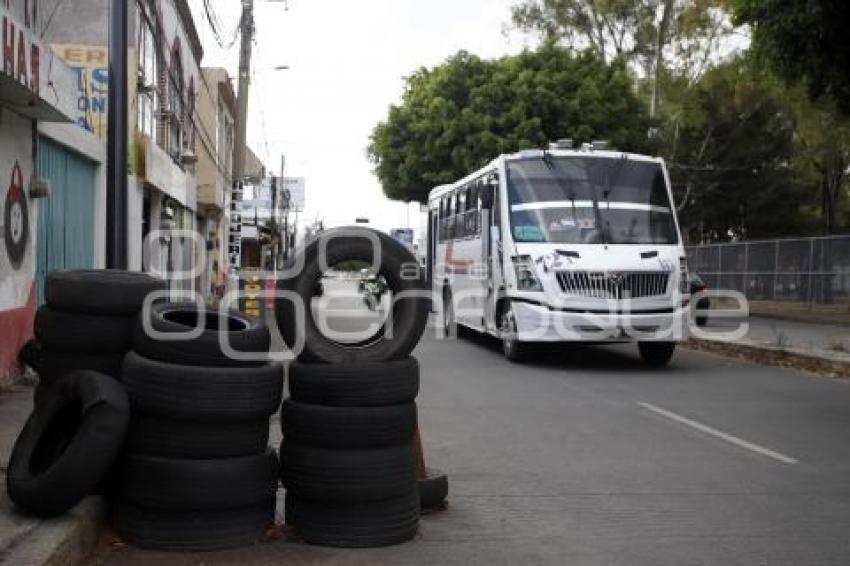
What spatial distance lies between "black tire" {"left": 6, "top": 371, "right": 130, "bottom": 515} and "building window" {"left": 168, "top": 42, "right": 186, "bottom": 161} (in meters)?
18.3

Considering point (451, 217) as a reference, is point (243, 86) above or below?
above

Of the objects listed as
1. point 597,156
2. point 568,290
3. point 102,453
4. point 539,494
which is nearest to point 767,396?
point 568,290

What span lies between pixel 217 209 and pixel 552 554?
2973 centimetres

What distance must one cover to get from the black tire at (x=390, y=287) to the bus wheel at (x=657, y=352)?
9.18 metres

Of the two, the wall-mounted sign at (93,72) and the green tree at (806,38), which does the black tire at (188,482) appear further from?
the green tree at (806,38)

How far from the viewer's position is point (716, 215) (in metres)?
48.3

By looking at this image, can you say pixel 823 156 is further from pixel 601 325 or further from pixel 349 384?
pixel 349 384

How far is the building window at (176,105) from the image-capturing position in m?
22.7

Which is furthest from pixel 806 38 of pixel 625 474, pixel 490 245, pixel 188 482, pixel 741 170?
pixel 741 170

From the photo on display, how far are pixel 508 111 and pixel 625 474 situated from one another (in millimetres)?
24376

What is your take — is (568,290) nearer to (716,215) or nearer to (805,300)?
(805,300)

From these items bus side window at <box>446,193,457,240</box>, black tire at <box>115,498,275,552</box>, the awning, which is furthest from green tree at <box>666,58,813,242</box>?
black tire at <box>115,498,275,552</box>

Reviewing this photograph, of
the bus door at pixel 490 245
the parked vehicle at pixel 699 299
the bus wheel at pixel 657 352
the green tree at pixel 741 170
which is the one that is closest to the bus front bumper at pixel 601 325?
Answer: the bus wheel at pixel 657 352

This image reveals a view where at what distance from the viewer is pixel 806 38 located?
14758 millimetres
